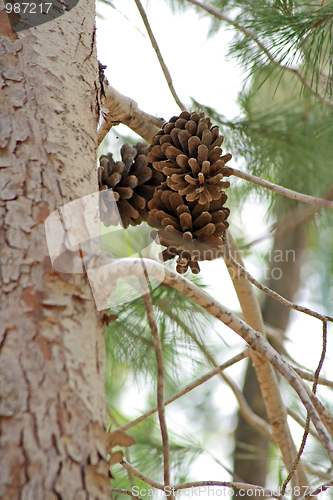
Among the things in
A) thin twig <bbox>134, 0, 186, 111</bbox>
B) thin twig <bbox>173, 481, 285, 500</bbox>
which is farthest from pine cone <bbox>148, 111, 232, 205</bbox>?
thin twig <bbox>173, 481, 285, 500</bbox>

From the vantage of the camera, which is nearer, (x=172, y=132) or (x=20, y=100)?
(x=20, y=100)

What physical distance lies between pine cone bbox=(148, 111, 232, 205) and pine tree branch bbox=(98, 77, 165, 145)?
74mm

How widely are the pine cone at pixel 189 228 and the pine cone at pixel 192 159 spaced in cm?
2

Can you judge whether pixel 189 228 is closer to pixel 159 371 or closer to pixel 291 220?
pixel 159 371

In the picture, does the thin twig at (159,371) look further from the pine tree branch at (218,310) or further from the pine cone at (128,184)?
the pine cone at (128,184)

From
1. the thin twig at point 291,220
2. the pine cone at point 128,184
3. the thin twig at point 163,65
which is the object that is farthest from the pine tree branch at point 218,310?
the thin twig at point 291,220

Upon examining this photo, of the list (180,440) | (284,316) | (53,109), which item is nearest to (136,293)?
(53,109)

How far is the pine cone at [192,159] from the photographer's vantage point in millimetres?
635

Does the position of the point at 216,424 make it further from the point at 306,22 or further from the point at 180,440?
the point at 306,22

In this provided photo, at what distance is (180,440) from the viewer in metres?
1.49

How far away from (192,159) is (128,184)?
0.50 ft

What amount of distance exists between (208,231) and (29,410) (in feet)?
1.28

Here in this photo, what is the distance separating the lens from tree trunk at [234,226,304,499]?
1.91m

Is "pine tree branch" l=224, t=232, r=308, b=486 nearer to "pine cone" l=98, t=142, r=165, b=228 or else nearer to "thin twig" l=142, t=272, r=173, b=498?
"pine cone" l=98, t=142, r=165, b=228
